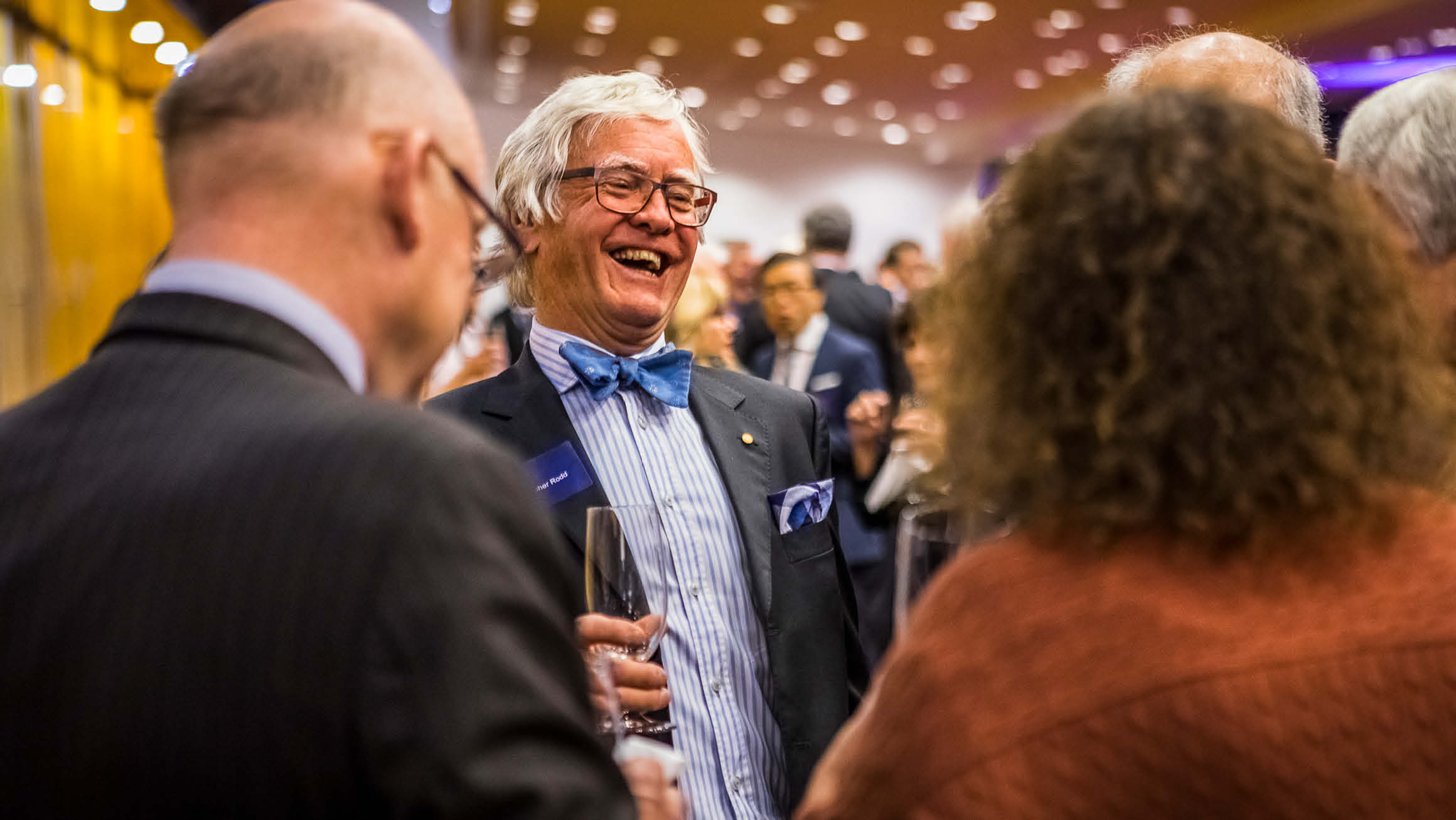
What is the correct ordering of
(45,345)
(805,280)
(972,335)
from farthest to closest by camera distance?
(45,345)
(805,280)
(972,335)

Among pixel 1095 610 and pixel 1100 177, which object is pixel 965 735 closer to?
pixel 1095 610

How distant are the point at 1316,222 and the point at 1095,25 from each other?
11821mm

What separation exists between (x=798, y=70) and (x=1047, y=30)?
3.34m

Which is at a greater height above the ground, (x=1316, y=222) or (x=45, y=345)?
(x=45, y=345)

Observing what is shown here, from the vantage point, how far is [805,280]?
5488 millimetres

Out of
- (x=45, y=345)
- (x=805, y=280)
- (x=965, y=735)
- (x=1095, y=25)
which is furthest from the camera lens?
(x=1095, y=25)

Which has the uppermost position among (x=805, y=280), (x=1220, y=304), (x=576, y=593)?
(x=805, y=280)

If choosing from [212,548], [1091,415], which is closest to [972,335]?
[1091,415]

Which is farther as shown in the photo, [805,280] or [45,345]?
[45,345]

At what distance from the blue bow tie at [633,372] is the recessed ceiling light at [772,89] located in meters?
13.6

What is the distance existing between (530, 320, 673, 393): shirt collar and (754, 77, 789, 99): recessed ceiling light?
1355 cm

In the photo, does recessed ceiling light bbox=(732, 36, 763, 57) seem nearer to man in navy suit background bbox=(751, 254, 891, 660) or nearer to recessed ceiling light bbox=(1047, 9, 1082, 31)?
recessed ceiling light bbox=(1047, 9, 1082, 31)

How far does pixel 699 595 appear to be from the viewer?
5.88 ft

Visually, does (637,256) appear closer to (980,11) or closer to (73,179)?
(73,179)
